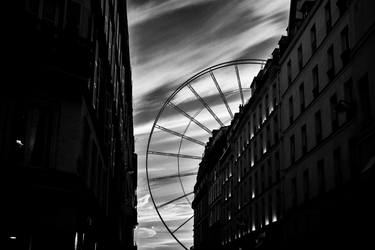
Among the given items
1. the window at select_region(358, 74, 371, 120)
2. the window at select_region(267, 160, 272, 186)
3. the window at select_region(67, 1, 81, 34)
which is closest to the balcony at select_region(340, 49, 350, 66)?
the window at select_region(358, 74, 371, 120)

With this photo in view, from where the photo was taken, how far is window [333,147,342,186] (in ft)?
102

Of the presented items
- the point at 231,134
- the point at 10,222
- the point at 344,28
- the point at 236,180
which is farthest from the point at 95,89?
the point at 231,134

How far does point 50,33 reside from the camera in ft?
55.5

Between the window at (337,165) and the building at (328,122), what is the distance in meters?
0.06

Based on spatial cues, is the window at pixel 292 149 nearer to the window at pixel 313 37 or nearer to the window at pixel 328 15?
the window at pixel 313 37

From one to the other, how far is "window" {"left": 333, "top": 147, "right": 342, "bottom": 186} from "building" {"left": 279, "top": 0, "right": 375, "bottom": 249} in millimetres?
56

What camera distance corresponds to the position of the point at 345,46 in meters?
30.9

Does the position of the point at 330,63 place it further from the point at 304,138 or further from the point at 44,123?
the point at 44,123

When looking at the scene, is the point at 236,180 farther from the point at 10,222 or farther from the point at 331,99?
the point at 10,222

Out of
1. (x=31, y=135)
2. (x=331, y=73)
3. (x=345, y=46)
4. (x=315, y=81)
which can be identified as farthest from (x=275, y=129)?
(x=31, y=135)

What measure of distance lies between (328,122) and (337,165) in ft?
9.59

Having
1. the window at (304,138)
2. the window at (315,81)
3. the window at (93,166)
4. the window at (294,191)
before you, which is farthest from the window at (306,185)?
the window at (93,166)

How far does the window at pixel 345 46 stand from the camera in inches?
1187

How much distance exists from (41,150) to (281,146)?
98.3ft
